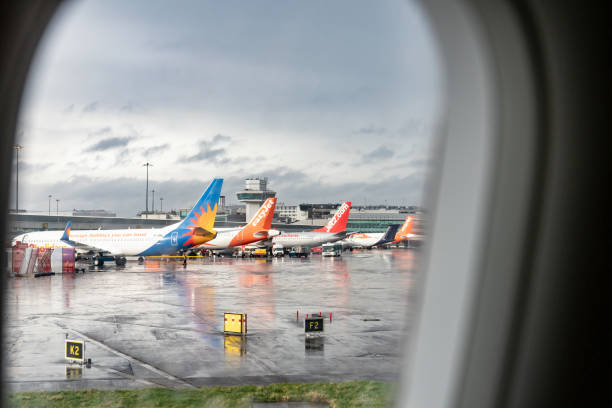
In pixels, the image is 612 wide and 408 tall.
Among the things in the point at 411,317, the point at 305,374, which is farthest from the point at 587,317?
the point at 305,374

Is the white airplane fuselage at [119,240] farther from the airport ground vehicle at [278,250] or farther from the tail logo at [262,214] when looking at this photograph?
the airport ground vehicle at [278,250]

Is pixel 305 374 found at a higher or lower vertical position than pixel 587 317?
lower

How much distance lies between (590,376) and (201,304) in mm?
10415

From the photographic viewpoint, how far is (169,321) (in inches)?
370

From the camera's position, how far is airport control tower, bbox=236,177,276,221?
58500 mm

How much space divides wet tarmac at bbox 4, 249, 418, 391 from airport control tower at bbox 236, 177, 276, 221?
43164 mm

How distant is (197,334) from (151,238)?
60.7 ft

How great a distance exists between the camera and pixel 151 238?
25781 millimetres

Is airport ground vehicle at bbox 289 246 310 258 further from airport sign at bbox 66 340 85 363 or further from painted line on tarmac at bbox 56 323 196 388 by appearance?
airport sign at bbox 66 340 85 363

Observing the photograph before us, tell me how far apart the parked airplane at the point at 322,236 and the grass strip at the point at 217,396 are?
106 feet

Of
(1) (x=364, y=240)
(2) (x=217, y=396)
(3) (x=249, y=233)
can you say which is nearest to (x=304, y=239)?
(3) (x=249, y=233)

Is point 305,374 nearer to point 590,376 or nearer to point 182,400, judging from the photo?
point 182,400

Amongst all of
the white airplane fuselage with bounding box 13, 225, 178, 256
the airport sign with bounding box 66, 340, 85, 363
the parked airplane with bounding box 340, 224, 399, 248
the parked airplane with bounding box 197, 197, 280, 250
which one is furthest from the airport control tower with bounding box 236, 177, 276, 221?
the airport sign with bounding box 66, 340, 85, 363

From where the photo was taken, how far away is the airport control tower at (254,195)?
2303 inches
